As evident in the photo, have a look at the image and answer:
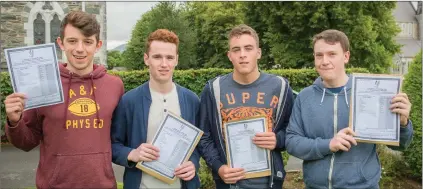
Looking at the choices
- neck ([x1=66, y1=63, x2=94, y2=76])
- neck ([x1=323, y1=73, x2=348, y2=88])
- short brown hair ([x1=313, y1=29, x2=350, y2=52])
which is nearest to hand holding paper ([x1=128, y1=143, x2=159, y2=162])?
neck ([x1=66, y1=63, x2=94, y2=76])

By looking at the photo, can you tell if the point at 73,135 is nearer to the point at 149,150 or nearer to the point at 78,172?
the point at 78,172

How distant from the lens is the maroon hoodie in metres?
3.09

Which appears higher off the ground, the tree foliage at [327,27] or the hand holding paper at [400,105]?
the tree foliage at [327,27]

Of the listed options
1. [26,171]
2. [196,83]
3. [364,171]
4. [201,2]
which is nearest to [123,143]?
[364,171]

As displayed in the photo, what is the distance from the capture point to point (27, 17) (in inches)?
811

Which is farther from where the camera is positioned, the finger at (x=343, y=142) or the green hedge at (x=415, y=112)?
the green hedge at (x=415, y=112)

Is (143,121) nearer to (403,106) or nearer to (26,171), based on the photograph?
(403,106)

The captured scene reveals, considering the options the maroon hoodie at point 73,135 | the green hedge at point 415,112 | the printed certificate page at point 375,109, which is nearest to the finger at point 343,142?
the printed certificate page at point 375,109

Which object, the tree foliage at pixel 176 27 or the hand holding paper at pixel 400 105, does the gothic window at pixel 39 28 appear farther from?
the hand holding paper at pixel 400 105

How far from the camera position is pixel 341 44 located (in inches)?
129

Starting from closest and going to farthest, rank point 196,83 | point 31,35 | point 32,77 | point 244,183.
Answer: point 32,77 → point 244,183 → point 196,83 → point 31,35

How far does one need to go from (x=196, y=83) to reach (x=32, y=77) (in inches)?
418

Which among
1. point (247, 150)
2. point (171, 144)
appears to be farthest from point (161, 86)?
point (247, 150)

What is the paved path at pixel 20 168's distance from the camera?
8172 millimetres
